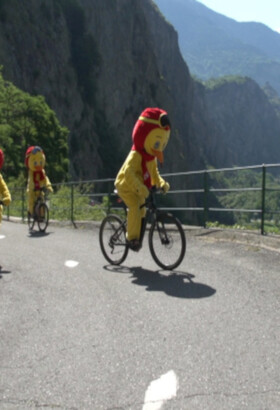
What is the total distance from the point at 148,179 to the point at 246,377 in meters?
3.62

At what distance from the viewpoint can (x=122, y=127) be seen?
278 ft

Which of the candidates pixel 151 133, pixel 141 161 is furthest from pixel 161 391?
pixel 151 133

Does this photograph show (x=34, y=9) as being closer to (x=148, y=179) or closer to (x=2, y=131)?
(x=2, y=131)

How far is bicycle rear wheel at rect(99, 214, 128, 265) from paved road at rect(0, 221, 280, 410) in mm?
262

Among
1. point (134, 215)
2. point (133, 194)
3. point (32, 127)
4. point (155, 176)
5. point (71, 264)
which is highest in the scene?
point (32, 127)

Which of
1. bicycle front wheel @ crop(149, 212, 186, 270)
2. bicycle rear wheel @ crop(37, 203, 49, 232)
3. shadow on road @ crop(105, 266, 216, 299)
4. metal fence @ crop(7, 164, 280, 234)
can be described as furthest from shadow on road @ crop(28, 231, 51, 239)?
bicycle front wheel @ crop(149, 212, 186, 270)

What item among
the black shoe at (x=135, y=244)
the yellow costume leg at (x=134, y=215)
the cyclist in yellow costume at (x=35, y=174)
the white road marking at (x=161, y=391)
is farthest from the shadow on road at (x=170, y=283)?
the cyclist in yellow costume at (x=35, y=174)

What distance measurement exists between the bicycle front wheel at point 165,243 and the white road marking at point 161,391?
2.97 m

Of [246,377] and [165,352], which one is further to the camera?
[165,352]

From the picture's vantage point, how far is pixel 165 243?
5.95 meters

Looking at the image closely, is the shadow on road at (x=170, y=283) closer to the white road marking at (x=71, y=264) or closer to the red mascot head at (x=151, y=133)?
the white road marking at (x=71, y=264)

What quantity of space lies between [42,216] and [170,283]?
23.3ft

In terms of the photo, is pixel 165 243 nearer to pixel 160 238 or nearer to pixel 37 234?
pixel 160 238

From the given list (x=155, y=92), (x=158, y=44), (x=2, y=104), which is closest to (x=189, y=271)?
(x=2, y=104)
